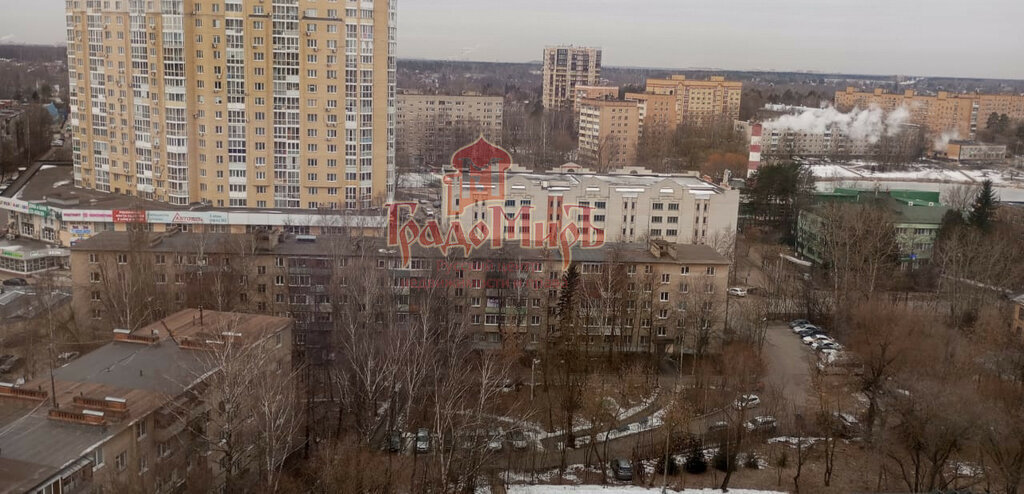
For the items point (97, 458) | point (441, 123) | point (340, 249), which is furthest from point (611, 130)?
point (97, 458)

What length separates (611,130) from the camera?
3788 cm

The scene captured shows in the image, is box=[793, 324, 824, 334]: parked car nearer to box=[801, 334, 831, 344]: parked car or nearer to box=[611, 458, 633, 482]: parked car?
box=[801, 334, 831, 344]: parked car

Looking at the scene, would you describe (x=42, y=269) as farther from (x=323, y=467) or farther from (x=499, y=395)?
(x=323, y=467)

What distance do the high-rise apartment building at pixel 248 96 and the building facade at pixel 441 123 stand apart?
49.7 feet

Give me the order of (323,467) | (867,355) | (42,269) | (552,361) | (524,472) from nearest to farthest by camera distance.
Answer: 1. (323,467)
2. (524,472)
3. (867,355)
4. (552,361)
5. (42,269)

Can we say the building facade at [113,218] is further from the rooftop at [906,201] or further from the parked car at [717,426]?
the rooftop at [906,201]

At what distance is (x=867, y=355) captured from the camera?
38.0 feet

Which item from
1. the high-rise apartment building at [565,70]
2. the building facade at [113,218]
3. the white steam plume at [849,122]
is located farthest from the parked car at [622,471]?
the high-rise apartment building at [565,70]

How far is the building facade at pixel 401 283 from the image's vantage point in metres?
12.9

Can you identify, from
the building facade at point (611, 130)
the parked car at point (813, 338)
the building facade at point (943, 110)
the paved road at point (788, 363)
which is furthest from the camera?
the building facade at point (943, 110)

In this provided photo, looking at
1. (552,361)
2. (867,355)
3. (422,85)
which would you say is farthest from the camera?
(422,85)

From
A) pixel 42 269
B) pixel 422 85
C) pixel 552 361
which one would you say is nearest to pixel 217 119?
pixel 42 269

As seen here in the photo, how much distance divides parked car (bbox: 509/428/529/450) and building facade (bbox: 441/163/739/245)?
794 cm

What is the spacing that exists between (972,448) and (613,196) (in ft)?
31.4
